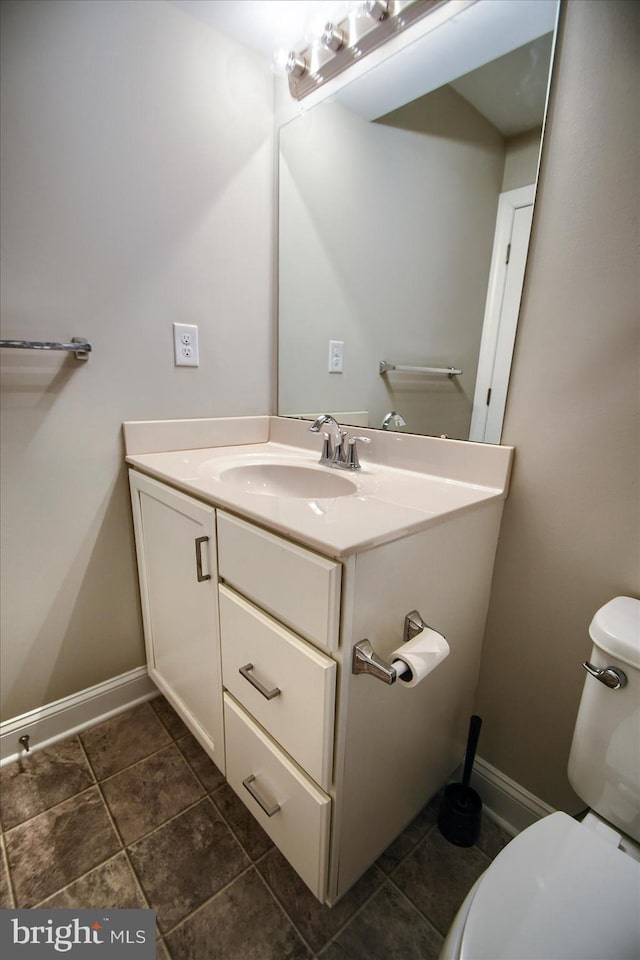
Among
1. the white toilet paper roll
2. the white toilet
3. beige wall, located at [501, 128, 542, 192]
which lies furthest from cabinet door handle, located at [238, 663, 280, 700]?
beige wall, located at [501, 128, 542, 192]

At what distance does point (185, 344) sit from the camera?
4.17 ft

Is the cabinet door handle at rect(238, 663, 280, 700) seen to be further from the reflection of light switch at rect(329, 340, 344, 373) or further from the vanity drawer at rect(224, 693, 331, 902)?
the reflection of light switch at rect(329, 340, 344, 373)

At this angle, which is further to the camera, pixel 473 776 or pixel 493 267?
pixel 473 776

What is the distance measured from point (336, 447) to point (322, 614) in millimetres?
642

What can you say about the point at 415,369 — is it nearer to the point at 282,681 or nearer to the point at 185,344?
the point at 185,344

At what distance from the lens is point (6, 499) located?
105cm

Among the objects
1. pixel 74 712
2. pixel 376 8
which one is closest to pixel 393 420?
pixel 376 8

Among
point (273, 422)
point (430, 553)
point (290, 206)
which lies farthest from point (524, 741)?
point (290, 206)

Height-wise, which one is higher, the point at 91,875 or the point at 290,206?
the point at 290,206

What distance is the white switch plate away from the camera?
1.25 m

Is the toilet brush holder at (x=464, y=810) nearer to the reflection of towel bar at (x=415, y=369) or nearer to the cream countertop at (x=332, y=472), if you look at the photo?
the cream countertop at (x=332, y=472)

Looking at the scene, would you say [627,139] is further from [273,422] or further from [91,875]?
[91,875]

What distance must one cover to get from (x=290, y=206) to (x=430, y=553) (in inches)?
50.2

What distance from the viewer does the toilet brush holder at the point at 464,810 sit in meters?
1.01
